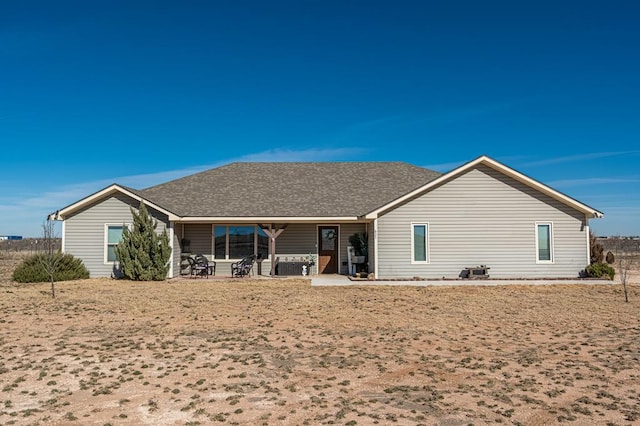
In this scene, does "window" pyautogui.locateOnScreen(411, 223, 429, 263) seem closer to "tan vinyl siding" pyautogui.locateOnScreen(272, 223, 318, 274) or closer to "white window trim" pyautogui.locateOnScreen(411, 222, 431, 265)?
"white window trim" pyautogui.locateOnScreen(411, 222, 431, 265)

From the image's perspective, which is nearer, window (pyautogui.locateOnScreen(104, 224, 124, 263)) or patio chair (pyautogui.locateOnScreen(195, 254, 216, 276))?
window (pyautogui.locateOnScreen(104, 224, 124, 263))

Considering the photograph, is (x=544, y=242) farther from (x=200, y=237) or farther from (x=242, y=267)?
(x=200, y=237)

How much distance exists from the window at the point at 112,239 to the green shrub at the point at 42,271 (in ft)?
4.22

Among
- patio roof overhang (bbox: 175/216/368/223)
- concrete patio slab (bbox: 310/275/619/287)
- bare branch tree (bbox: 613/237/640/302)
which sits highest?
patio roof overhang (bbox: 175/216/368/223)

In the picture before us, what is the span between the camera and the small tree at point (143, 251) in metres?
18.3

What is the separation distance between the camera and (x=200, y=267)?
19578 mm

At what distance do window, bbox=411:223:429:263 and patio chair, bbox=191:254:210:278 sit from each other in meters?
8.59

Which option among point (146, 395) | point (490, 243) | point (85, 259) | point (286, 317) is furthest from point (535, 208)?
point (85, 259)

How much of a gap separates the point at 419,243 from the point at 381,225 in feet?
5.53

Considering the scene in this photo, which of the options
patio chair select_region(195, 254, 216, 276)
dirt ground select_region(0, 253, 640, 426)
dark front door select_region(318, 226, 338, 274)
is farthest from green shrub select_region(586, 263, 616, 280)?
patio chair select_region(195, 254, 216, 276)

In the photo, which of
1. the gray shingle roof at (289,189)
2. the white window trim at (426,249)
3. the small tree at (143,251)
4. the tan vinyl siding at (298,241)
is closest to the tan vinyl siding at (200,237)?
the gray shingle roof at (289,189)

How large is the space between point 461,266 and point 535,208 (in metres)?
3.74

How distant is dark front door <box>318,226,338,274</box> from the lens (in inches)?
832

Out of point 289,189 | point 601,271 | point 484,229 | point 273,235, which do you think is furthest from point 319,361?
point 289,189
